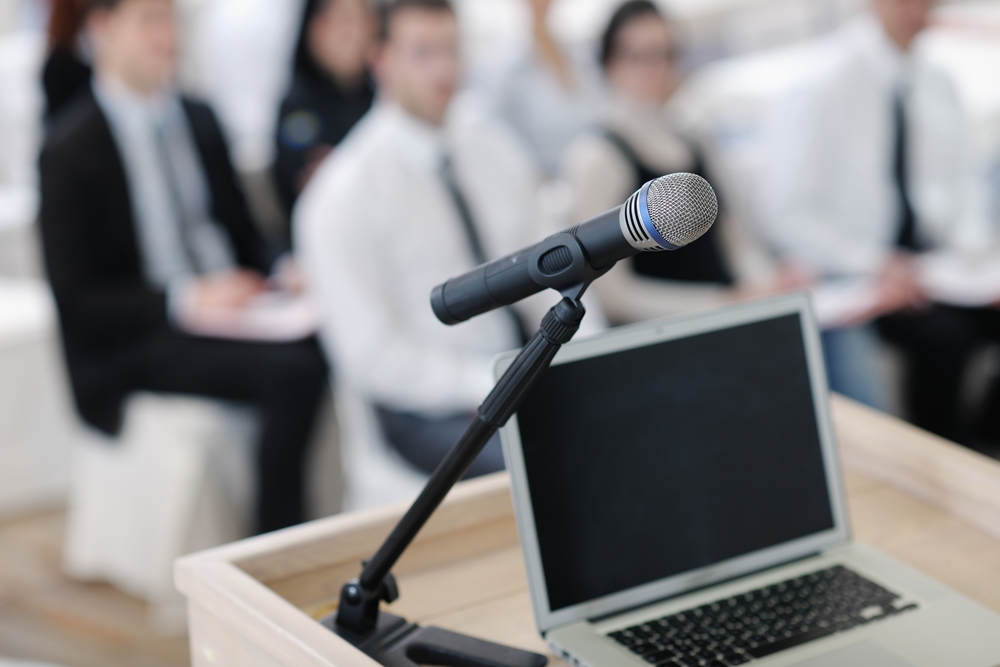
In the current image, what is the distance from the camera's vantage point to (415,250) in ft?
Result: 6.38

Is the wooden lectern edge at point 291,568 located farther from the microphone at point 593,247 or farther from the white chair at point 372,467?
the white chair at point 372,467

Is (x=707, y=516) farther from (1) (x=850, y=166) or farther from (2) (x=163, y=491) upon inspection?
(1) (x=850, y=166)

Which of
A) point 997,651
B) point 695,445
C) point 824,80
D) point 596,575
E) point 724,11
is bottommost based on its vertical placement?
point 997,651

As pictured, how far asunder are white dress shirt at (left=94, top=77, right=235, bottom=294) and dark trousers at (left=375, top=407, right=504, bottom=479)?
0.57 m

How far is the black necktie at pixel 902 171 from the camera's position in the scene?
254 centimetres

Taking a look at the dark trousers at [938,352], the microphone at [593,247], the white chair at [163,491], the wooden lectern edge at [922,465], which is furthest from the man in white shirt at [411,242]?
the microphone at [593,247]

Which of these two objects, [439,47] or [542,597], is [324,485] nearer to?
[439,47]

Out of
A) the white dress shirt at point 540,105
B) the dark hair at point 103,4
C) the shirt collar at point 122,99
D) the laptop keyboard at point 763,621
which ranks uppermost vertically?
the white dress shirt at point 540,105

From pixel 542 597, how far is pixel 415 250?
1104mm

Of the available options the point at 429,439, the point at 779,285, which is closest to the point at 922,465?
the point at 429,439

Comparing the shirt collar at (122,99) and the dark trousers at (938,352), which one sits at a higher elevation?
the shirt collar at (122,99)

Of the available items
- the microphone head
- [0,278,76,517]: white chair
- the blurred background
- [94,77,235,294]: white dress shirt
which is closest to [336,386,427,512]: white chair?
the blurred background

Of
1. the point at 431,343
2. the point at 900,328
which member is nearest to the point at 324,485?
the point at 431,343

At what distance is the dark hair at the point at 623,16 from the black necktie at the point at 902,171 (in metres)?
0.60
